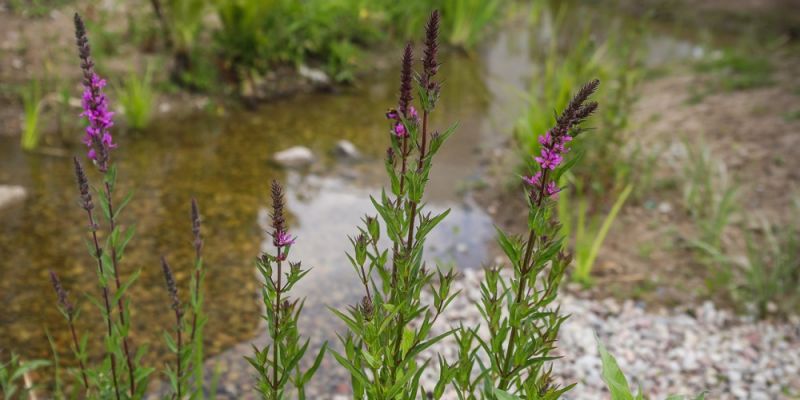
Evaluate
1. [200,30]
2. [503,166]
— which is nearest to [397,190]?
[503,166]

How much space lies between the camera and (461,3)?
28.5 ft

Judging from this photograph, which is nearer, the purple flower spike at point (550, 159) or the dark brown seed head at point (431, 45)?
the dark brown seed head at point (431, 45)

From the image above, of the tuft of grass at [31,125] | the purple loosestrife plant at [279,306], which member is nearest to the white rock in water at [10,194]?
the tuft of grass at [31,125]

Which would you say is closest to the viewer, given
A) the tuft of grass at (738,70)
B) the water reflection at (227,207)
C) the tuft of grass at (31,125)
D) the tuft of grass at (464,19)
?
the water reflection at (227,207)

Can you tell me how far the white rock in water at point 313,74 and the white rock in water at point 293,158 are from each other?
6.04 ft

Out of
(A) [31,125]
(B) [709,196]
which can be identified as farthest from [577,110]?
(A) [31,125]

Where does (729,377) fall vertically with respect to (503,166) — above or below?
below

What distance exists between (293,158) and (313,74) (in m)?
2.05

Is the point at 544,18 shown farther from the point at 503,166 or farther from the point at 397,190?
the point at 397,190

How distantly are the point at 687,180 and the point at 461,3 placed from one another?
4.83 metres

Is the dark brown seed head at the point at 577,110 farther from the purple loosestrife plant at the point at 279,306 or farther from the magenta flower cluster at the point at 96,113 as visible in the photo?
the magenta flower cluster at the point at 96,113

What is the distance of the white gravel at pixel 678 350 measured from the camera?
9.86ft

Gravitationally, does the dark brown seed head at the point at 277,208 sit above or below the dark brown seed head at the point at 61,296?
above

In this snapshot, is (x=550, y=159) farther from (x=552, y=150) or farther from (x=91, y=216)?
(x=91, y=216)
